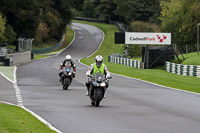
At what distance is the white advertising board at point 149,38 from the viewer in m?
53.0

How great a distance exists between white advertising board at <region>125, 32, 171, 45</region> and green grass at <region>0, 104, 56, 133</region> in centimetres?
3902

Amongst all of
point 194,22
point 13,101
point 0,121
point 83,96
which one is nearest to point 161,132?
point 0,121

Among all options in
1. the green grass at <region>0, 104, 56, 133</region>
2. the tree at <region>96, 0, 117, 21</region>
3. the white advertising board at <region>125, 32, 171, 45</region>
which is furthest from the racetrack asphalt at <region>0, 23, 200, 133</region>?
the tree at <region>96, 0, 117, 21</region>

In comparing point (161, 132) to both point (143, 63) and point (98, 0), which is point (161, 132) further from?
point (98, 0)

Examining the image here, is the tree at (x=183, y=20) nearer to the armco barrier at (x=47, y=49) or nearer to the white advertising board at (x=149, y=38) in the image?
the white advertising board at (x=149, y=38)

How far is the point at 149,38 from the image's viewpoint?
174 ft

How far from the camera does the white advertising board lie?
53000mm

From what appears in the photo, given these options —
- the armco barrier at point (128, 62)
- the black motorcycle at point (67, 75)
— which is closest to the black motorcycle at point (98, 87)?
the black motorcycle at point (67, 75)

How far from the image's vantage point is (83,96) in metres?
20.6

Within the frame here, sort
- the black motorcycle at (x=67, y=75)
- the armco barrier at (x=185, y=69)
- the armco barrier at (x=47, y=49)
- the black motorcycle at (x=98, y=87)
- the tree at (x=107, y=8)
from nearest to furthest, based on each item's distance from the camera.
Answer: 1. the black motorcycle at (x=98, y=87)
2. the black motorcycle at (x=67, y=75)
3. the armco barrier at (x=185, y=69)
4. the armco barrier at (x=47, y=49)
5. the tree at (x=107, y=8)

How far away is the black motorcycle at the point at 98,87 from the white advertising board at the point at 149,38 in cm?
3675

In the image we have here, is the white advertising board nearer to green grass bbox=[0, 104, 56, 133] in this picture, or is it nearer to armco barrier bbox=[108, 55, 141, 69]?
armco barrier bbox=[108, 55, 141, 69]

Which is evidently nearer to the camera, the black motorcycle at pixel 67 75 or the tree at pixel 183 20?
the black motorcycle at pixel 67 75

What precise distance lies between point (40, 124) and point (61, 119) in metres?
1.19
